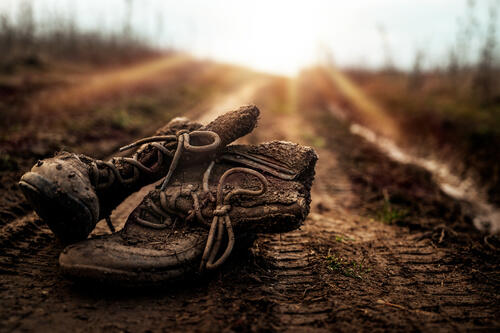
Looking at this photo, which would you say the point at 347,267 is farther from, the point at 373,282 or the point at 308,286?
the point at 308,286

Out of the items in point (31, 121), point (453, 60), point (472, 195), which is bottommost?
point (472, 195)

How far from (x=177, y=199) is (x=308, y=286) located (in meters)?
0.86

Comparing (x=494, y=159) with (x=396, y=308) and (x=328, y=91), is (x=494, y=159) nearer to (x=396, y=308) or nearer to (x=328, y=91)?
(x=396, y=308)

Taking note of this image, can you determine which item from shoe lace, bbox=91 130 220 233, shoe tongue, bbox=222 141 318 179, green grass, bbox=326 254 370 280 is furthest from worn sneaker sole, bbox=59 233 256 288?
green grass, bbox=326 254 370 280

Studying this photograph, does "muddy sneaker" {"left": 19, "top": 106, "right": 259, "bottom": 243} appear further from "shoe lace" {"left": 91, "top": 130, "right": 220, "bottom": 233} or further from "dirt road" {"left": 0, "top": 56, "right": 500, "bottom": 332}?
"dirt road" {"left": 0, "top": 56, "right": 500, "bottom": 332}

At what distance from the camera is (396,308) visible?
1745 millimetres

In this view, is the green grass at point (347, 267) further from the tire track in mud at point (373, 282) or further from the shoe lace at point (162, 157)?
the shoe lace at point (162, 157)

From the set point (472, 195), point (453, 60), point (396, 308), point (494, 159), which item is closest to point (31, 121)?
point (396, 308)

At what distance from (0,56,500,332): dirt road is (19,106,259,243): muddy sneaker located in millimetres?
358

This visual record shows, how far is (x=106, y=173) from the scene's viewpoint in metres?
2.05

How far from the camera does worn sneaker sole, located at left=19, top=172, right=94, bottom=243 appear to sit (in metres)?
1.67

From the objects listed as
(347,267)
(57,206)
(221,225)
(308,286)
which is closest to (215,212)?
(221,225)

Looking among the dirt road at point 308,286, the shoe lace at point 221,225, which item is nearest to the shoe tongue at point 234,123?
the shoe lace at point 221,225

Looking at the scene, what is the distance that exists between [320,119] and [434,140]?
270cm
